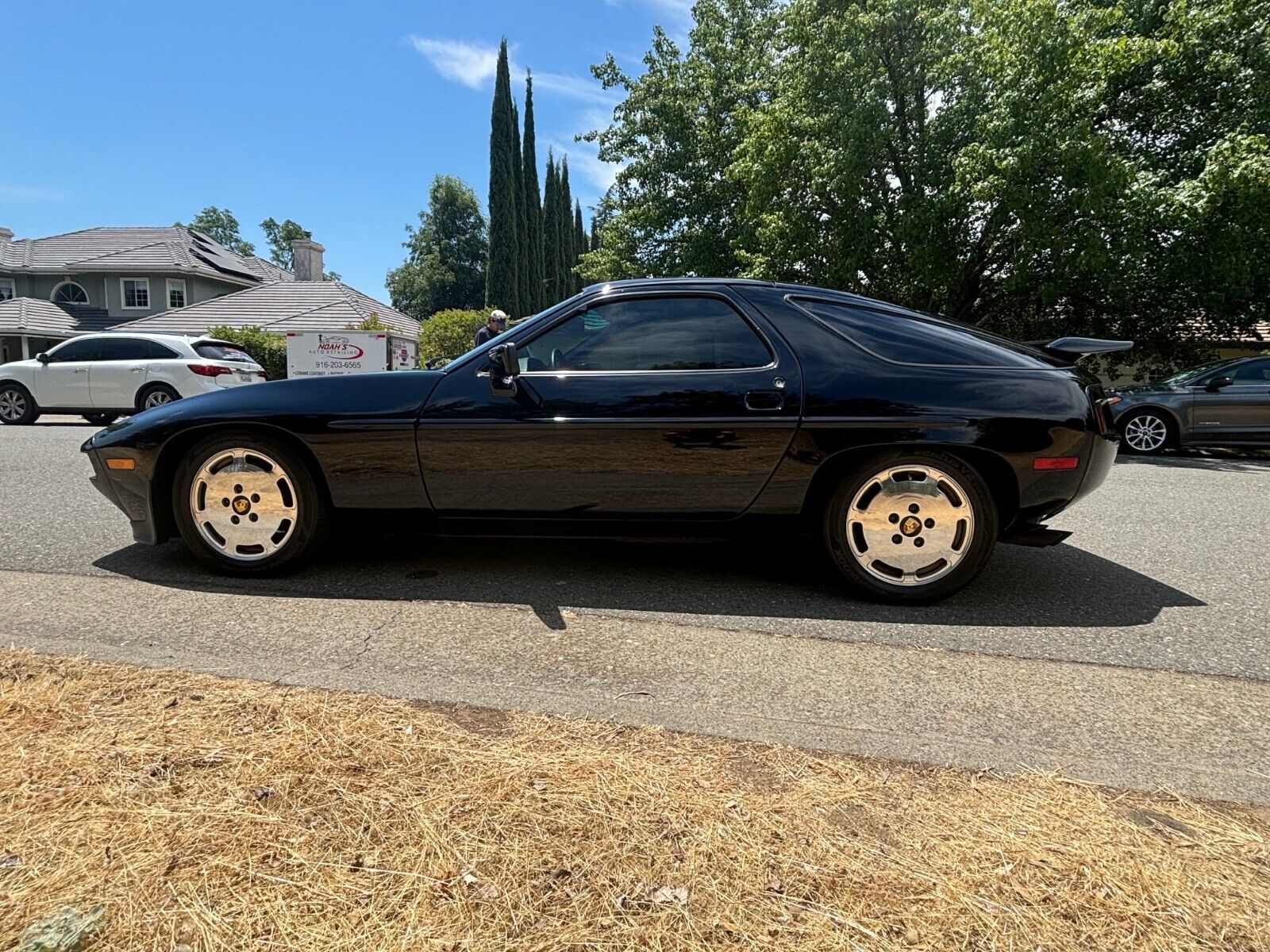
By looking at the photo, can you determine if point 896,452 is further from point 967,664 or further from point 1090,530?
point 1090,530

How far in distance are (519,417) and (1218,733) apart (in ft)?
8.80

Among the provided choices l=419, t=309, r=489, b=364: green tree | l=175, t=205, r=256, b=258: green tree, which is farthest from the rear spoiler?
l=175, t=205, r=256, b=258: green tree

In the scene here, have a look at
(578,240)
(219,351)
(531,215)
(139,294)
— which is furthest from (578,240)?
(219,351)

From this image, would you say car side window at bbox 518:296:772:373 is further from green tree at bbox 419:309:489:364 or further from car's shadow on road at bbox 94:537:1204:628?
green tree at bbox 419:309:489:364

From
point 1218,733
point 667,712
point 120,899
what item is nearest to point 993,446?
point 1218,733

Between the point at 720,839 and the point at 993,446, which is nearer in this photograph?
the point at 720,839

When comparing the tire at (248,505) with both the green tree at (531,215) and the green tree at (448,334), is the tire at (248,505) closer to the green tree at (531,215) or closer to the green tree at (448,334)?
the green tree at (448,334)

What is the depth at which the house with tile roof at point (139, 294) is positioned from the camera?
90.9ft

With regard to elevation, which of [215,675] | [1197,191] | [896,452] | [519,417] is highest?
[1197,191]

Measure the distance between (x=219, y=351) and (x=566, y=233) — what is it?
1688 inches

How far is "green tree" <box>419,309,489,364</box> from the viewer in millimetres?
24375

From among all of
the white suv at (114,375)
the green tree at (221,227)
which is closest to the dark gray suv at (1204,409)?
the white suv at (114,375)

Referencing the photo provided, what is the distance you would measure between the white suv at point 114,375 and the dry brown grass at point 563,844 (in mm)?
11311

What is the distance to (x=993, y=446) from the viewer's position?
3.07 metres
